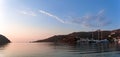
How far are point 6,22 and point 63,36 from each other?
0.80 m

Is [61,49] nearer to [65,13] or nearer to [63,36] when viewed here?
[63,36]

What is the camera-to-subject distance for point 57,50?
11.1ft

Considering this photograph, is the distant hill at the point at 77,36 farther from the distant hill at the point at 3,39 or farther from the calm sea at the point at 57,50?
the distant hill at the point at 3,39

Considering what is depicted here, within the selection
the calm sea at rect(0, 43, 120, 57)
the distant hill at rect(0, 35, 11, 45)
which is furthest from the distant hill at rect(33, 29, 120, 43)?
the distant hill at rect(0, 35, 11, 45)

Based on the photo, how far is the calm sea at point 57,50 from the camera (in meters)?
3.07

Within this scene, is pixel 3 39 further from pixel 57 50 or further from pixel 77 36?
pixel 77 36

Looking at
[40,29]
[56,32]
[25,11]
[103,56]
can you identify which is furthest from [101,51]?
[25,11]

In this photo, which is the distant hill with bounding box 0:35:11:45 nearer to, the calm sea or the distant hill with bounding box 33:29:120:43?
the calm sea

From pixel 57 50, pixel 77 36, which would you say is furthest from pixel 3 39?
pixel 77 36

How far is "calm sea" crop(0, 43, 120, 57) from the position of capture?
3.07 metres

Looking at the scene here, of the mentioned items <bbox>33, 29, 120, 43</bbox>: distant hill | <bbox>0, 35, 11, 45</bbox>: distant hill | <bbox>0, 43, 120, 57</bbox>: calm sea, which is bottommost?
<bbox>0, 43, 120, 57</bbox>: calm sea

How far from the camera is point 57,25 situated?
3.29 meters

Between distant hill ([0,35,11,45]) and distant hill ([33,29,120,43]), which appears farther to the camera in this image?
distant hill ([33,29,120,43])

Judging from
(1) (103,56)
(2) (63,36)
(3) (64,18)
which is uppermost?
(3) (64,18)
